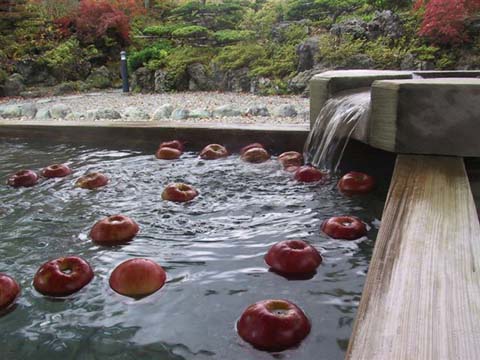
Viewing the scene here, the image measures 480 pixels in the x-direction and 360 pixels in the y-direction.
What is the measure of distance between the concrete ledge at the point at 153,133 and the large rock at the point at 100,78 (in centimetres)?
1142

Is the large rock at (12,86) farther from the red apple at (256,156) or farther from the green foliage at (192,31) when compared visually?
the red apple at (256,156)

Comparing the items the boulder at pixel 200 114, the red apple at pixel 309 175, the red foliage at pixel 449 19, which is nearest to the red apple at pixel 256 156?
the red apple at pixel 309 175

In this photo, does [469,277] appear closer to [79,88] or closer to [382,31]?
[382,31]

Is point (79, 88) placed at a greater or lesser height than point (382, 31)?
lesser

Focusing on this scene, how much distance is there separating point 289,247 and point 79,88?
14914 mm

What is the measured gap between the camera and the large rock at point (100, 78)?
16.4m

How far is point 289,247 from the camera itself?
7.49 ft

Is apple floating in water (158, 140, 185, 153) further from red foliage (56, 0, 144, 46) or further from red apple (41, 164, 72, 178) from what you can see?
red foliage (56, 0, 144, 46)

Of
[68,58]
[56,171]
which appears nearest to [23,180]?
[56,171]

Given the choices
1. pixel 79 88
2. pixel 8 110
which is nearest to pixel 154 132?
pixel 8 110

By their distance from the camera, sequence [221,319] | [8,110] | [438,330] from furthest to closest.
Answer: [8,110], [221,319], [438,330]

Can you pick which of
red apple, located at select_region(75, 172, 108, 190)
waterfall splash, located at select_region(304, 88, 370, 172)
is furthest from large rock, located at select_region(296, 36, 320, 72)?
red apple, located at select_region(75, 172, 108, 190)

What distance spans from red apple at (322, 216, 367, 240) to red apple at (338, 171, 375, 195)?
0.66 meters

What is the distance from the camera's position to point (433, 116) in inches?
103
